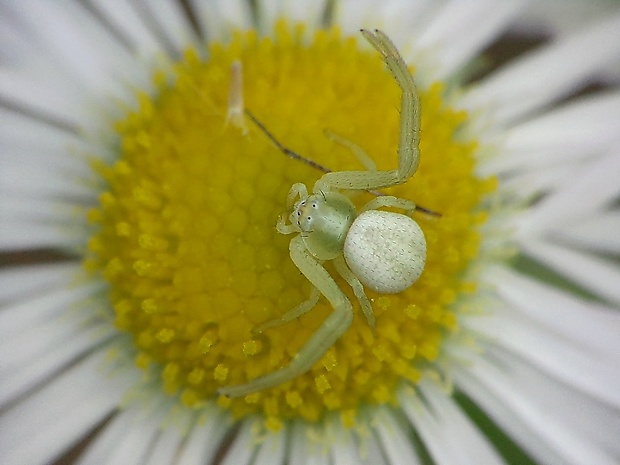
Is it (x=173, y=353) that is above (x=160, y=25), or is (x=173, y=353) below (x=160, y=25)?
below

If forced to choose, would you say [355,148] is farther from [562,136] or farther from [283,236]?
[562,136]

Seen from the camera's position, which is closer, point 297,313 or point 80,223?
point 297,313

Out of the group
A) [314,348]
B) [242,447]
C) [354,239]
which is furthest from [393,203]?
[242,447]

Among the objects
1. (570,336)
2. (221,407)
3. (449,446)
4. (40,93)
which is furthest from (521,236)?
(40,93)

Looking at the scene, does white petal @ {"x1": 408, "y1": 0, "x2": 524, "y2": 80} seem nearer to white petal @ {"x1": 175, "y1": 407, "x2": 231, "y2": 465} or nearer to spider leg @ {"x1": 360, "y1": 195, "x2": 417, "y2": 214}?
spider leg @ {"x1": 360, "y1": 195, "x2": 417, "y2": 214}

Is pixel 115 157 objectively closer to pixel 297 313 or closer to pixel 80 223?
pixel 80 223

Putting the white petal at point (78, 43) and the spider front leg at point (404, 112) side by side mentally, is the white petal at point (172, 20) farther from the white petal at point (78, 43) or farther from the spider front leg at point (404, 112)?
the spider front leg at point (404, 112)

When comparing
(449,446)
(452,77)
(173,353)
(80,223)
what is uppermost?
(452,77)
